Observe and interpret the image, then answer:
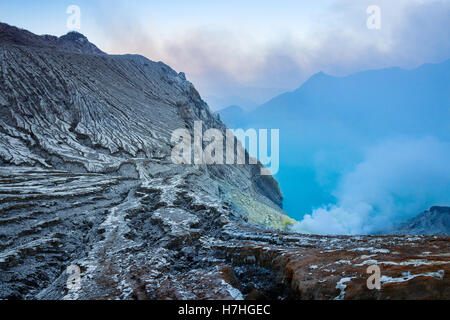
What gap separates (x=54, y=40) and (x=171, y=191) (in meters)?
89.8

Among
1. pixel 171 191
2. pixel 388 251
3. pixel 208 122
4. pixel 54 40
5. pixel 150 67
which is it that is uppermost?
pixel 54 40

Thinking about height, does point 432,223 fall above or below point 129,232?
above

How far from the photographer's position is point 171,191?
18.3m

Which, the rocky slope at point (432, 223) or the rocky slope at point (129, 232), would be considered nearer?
the rocky slope at point (129, 232)

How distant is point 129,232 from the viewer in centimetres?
1168

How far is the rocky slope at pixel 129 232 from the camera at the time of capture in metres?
5.96

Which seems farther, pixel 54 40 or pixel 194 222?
pixel 54 40

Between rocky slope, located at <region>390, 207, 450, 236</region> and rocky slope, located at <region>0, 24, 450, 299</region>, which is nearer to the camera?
rocky slope, located at <region>0, 24, 450, 299</region>

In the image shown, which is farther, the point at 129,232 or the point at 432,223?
the point at 432,223

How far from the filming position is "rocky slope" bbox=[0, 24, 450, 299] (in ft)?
Result: 19.6
